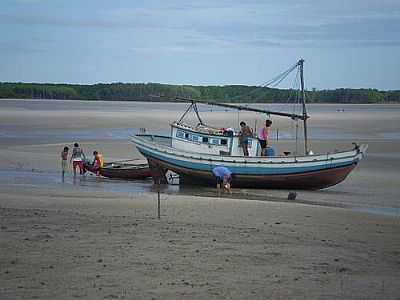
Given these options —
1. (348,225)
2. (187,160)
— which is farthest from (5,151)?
(348,225)

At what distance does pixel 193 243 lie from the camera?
12.4 meters

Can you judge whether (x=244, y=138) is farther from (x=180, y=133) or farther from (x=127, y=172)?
(x=127, y=172)

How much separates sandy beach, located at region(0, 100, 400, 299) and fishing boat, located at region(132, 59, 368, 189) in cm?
74

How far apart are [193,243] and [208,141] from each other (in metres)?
14.0

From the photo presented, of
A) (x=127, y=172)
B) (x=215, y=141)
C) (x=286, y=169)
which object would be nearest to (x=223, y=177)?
(x=286, y=169)

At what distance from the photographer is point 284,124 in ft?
214

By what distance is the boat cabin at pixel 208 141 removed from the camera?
84.6 ft

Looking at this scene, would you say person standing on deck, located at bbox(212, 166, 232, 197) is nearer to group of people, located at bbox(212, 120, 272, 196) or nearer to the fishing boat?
group of people, located at bbox(212, 120, 272, 196)

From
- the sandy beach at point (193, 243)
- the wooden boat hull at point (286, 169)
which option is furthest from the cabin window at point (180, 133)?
the sandy beach at point (193, 243)

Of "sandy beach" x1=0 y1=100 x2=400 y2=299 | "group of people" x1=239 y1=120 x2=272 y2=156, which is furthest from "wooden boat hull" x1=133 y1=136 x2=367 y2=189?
"group of people" x1=239 y1=120 x2=272 y2=156

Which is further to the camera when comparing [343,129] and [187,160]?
[343,129]

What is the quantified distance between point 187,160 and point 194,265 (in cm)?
1529

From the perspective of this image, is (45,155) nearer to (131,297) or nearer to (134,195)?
(134,195)

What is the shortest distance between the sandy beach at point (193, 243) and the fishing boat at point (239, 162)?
74 centimetres
